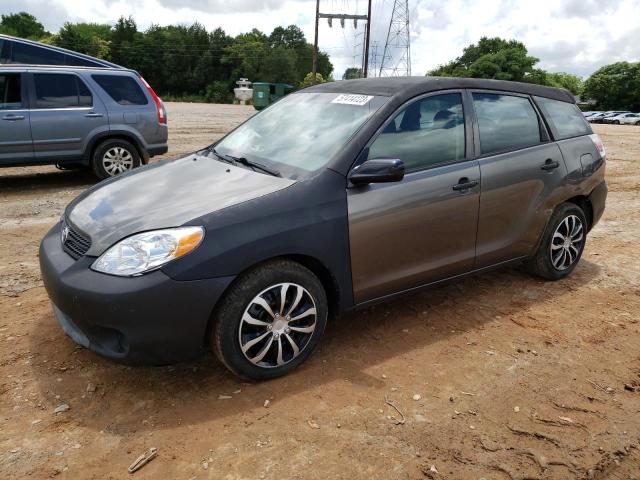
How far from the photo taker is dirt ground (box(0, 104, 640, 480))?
2.50 metres

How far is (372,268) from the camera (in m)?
Result: 3.39

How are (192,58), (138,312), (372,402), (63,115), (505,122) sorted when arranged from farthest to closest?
(192,58)
(63,115)
(505,122)
(372,402)
(138,312)

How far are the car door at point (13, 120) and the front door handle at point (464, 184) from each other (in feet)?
22.0

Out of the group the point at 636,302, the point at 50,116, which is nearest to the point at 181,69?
the point at 50,116

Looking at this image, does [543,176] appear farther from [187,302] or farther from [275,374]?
[187,302]

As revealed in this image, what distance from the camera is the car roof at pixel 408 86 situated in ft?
12.0

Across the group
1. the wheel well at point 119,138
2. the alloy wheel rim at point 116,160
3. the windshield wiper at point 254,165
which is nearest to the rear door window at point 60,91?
the wheel well at point 119,138

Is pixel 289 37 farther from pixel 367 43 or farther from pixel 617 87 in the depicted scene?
pixel 367 43

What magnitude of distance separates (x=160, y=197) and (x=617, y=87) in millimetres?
77949

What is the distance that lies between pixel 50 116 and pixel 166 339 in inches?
258

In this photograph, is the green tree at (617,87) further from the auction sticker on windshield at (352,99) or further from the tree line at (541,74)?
the auction sticker on windshield at (352,99)

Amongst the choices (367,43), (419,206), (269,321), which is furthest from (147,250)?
(367,43)

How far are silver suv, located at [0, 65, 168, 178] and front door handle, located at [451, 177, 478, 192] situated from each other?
6326mm

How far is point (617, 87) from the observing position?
68.1 metres
